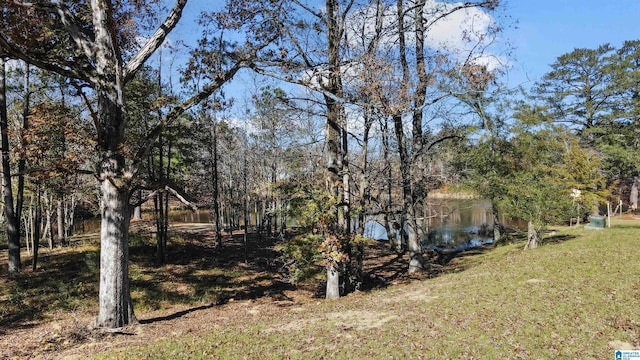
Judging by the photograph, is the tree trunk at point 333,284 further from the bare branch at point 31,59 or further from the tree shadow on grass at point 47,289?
the bare branch at point 31,59

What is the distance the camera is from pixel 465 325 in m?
5.93

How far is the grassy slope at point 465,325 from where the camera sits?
5.09m

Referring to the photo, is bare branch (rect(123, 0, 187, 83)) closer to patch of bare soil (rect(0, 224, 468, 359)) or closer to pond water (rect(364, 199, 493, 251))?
patch of bare soil (rect(0, 224, 468, 359))

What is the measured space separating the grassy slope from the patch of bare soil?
477 mm

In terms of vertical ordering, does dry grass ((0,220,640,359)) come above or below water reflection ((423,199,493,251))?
above

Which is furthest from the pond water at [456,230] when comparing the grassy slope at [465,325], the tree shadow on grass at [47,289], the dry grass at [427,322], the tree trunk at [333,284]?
the tree shadow on grass at [47,289]

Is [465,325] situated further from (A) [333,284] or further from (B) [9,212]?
(B) [9,212]

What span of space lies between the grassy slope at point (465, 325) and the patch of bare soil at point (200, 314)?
48cm

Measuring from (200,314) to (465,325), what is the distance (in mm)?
6632

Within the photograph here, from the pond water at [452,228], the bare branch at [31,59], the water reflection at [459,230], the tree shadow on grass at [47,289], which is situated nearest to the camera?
the bare branch at [31,59]

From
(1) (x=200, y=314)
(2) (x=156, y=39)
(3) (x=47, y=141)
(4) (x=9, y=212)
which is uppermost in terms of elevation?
(2) (x=156, y=39)

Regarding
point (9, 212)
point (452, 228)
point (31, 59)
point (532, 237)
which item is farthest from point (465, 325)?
point (452, 228)

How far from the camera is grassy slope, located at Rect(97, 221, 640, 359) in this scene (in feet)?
16.7

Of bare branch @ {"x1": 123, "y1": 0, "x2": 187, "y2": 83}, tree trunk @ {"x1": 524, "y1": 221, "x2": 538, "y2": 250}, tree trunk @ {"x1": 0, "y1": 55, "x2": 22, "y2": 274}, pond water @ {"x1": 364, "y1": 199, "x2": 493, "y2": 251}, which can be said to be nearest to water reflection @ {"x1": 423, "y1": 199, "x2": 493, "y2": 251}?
pond water @ {"x1": 364, "y1": 199, "x2": 493, "y2": 251}
